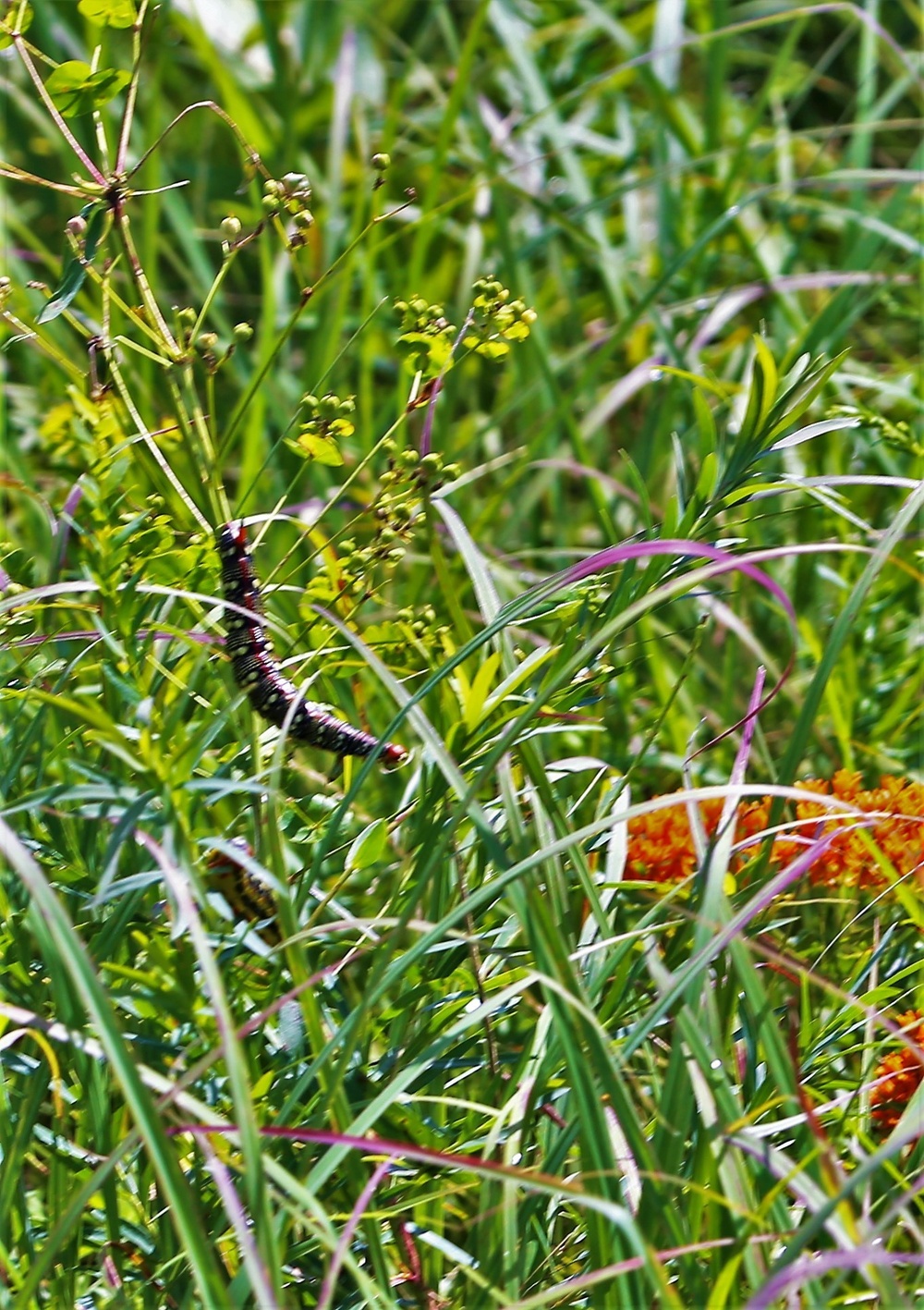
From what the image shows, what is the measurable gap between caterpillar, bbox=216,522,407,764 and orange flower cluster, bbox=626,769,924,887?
24cm

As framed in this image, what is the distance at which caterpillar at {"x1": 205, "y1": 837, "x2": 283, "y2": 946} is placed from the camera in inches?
36.7

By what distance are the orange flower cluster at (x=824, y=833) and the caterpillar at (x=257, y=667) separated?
0.79 ft

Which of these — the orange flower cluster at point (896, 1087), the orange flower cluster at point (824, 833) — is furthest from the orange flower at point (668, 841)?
the orange flower cluster at point (896, 1087)

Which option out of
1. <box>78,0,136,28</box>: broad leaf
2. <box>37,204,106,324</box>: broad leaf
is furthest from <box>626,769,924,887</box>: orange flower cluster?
<box>78,0,136,28</box>: broad leaf

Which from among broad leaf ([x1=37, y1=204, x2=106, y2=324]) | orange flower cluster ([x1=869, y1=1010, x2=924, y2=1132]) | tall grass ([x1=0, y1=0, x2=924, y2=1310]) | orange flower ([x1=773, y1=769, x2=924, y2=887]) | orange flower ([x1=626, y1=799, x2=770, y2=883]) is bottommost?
orange flower cluster ([x1=869, y1=1010, x2=924, y2=1132])

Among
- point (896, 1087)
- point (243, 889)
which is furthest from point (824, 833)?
point (243, 889)

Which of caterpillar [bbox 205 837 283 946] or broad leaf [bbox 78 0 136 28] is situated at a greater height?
broad leaf [bbox 78 0 136 28]

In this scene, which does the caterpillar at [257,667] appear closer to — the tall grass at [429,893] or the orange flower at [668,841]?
the tall grass at [429,893]

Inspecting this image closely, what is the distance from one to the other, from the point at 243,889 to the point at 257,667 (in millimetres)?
160

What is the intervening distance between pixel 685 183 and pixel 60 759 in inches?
62.8

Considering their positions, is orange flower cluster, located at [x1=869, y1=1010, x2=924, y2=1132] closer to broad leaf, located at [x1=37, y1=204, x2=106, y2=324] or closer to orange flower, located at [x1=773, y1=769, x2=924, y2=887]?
orange flower, located at [x1=773, y1=769, x2=924, y2=887]

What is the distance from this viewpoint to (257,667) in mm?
889

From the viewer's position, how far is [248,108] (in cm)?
214

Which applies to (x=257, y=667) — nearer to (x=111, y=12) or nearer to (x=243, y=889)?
(x=243, y=889)
